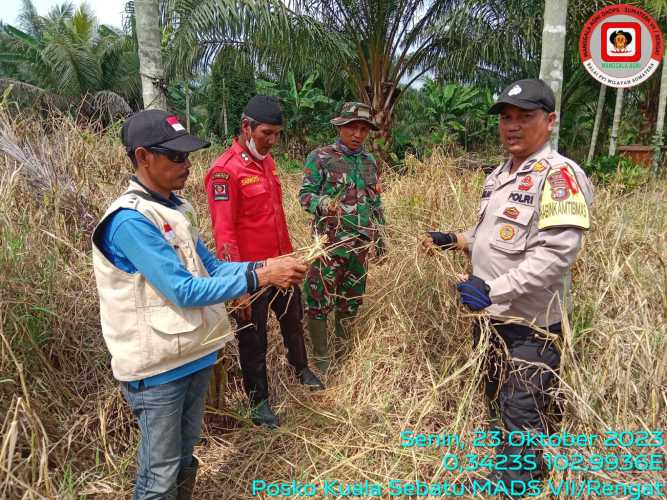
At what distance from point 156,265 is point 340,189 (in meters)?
1.83

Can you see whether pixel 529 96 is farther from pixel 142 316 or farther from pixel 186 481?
pixel 186 481

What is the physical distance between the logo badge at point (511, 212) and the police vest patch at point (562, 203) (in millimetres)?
107

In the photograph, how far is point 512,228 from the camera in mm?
1789

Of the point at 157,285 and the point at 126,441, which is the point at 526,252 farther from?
the point at 126,441

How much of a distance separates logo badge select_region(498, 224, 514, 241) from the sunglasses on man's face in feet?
4.12

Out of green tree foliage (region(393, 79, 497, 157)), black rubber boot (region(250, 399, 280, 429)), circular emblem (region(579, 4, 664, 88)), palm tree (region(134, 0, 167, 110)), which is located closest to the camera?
black rubber boot (region(250, 399, 280, 429))

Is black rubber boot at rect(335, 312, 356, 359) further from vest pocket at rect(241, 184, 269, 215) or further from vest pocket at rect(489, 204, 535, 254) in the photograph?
vest pocket at rect(489, 204, 535, 254)

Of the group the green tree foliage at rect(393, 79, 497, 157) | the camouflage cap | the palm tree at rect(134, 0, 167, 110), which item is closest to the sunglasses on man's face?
the camouflage cap

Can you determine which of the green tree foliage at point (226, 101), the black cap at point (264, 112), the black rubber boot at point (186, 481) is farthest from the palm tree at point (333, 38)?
the green tree foliage at point (226, 101)

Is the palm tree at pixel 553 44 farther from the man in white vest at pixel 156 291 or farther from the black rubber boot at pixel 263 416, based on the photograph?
the black rubber boot at pixel 263 416

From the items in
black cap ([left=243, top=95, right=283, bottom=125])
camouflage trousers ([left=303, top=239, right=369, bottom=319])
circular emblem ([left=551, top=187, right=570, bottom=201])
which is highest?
black cap ([left=243, top=95, right=283, bottom=125])

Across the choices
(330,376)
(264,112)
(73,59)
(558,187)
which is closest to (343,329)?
(330,376)

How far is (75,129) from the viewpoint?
11.7 feet

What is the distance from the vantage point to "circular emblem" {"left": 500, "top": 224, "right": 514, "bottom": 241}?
179 centimetres
